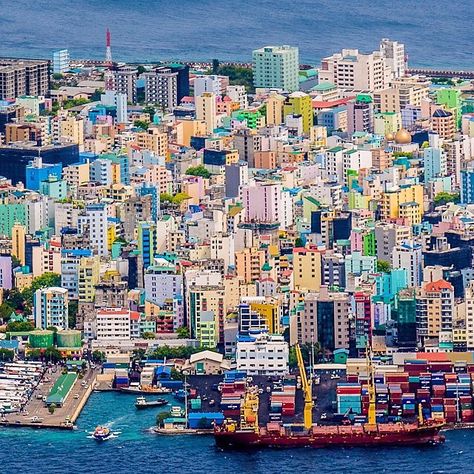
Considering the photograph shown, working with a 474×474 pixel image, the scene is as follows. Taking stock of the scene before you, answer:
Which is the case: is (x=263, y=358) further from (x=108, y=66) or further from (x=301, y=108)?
(x=108, y=66)

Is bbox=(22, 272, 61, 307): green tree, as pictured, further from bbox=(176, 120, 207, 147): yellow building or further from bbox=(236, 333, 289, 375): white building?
bbox=(176, 120, 207, 147): yellow building

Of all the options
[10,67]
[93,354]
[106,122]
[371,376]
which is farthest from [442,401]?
[10,67]

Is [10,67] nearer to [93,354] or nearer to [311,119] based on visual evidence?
[311,119]

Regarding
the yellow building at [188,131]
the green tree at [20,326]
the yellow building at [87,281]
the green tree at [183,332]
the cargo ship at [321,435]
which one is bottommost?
the cargo ship at [321,435]

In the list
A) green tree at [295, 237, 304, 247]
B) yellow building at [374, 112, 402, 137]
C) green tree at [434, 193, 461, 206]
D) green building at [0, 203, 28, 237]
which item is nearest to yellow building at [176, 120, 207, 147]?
yellow building at [374, 112, 402, 137]

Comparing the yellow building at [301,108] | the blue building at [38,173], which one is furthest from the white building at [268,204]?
the yellow building at [301,108]

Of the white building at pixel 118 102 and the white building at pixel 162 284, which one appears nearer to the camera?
the white building at pixel 162 284

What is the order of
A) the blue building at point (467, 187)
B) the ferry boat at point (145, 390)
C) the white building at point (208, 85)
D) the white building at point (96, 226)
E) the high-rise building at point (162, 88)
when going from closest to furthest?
the ferry boat at point (145, 390) → the white building at point (96, 226) → the blue building at point (467, 187) → the white building at point (208, 85) → the high-rise building at point (162, 88)

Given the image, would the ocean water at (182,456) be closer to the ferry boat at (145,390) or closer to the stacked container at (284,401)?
the stacked container at (284,401)
